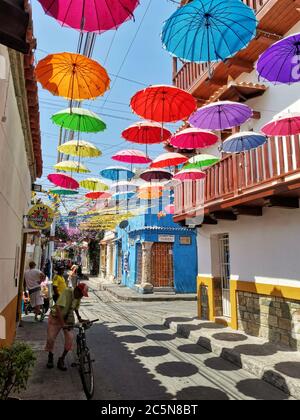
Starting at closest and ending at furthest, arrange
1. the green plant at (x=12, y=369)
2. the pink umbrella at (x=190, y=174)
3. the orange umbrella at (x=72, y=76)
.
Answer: the green plant at (x=12, y=369) < the orange umbrella at (x=72, y=76) < the pink umbrella at (x=190, y=174)

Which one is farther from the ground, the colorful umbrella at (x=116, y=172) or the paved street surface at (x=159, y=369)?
the colorful umbrella at (x=116, y=172)

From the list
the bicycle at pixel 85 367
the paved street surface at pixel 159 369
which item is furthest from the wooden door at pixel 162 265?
the bicycle at pixel 85 367

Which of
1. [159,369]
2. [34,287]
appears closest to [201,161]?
[159,369]

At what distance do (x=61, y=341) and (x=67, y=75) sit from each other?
653cm

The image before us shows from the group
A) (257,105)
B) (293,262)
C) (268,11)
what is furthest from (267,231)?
(268,11)

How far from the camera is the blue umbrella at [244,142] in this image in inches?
302

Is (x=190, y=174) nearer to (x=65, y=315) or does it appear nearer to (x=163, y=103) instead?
(x=163, y=103)

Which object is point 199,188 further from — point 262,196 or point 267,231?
point 262,196

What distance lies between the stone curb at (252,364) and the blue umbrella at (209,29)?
569 centimetres

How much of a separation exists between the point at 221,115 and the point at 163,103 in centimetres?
145

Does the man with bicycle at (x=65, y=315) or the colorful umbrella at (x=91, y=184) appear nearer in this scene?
A: the man with bicycle at (x=65, y=315)

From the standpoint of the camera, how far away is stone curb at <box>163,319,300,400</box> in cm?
537

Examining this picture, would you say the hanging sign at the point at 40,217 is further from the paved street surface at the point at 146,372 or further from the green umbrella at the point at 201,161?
the green umbrella at the point at 201,161

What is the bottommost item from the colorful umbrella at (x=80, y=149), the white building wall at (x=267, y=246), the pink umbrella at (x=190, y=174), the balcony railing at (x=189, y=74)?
the white building wall at (x=267, y=246)
